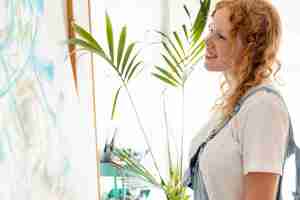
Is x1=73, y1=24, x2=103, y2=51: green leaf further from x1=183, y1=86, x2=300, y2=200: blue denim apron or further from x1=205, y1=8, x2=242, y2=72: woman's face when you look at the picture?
x1=183, y1=86, x2=300, y2=200: blue denim apron

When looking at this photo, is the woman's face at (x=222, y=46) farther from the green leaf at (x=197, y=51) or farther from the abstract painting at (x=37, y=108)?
the green leaf at (x=197, y=51)

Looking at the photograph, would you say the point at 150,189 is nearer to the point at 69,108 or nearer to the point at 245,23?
the point at 69,108

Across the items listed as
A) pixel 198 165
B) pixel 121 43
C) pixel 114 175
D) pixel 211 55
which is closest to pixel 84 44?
pixel 121 43

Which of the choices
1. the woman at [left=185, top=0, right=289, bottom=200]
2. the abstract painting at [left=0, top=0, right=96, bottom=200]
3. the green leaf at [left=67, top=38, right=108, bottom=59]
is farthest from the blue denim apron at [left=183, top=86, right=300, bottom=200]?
the green leaf at [left=67, top=38, right=108, bottom=59]

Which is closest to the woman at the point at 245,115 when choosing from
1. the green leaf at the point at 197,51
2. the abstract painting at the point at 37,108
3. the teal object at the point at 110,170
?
the abstract painting at the point at 37,108

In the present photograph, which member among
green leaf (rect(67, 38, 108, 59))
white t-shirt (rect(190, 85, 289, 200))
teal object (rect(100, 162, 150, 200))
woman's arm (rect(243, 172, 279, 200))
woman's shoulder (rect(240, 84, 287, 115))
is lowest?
teal object (rect(100, 162, 150, 200))

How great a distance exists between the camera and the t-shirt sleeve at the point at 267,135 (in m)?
1.17

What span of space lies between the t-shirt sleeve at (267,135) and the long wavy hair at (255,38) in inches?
4.5

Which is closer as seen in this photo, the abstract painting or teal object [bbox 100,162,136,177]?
the abstract painting

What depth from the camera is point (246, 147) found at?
3.96ft

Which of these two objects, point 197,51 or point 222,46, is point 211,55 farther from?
point 197,51

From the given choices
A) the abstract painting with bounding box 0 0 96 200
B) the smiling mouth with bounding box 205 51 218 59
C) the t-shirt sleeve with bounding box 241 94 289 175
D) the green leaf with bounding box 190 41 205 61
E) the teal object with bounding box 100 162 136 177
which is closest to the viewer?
the abstract painting with bounding box 0 0 96 200

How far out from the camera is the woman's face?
4.32 feet

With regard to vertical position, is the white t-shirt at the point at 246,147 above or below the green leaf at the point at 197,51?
below
